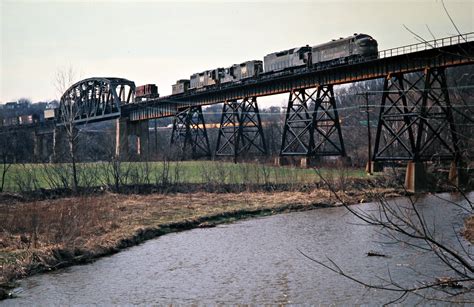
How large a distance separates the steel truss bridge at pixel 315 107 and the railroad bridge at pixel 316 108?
0.06 metres

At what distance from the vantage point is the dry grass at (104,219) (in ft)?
56.0

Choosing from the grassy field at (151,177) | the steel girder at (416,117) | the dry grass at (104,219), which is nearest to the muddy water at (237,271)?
the dry grass at (104,219)

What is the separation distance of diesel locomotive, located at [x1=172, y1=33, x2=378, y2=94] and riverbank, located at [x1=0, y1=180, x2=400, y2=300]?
11225mm

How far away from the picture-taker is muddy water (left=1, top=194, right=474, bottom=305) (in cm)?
1280

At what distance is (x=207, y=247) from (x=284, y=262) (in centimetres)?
408

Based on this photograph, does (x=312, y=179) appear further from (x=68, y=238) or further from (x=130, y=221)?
(x=68, y=238)

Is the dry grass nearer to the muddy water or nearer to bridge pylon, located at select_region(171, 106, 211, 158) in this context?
the muddy water

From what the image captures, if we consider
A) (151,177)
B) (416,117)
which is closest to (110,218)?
(151,177)

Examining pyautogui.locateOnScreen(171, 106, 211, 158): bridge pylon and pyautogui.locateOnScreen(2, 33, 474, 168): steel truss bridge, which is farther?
pyautogui.locateOnScreen(171, 106, 211, 158): bridge pylon

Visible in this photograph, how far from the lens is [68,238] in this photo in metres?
18.6

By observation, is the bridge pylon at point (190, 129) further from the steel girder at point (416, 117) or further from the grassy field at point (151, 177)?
the steel girder at point (416, 117)

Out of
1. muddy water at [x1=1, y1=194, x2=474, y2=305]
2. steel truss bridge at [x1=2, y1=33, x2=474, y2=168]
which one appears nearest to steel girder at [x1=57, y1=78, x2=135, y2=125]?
steel truss bridge at [x1=2, y1=33, x2=474, y2=168]

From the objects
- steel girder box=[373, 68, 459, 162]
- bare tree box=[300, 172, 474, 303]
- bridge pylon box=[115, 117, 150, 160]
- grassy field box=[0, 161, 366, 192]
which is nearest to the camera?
bare tree box=[300, 172, 474, 303]

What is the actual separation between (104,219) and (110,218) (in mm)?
432
